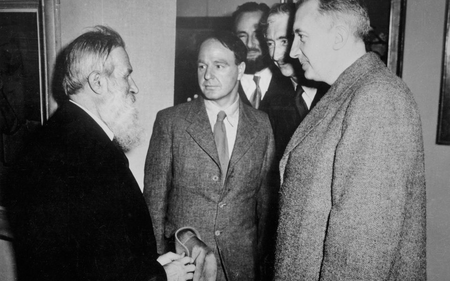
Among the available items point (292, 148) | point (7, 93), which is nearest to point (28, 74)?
point (7, 93)

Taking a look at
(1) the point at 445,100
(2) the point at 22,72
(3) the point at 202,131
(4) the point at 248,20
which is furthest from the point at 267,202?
(2) the point at 22,72

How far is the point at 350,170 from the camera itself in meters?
0.90

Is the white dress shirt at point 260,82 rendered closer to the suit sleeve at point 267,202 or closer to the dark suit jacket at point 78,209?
the suit sleeve at point 267,202

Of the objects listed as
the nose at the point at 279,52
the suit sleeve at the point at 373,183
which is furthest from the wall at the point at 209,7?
the suit sleeve at the point at 373,183

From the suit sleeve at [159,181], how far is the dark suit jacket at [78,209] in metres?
0.41

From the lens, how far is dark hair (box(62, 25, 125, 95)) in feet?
4.14

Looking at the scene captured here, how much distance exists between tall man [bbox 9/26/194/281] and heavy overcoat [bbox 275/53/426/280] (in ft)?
1.84

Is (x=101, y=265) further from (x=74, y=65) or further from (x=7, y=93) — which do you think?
(x=7, y=93)

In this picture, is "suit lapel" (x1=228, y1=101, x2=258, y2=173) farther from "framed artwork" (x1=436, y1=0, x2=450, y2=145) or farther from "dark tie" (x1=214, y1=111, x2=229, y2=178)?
"framed artwork" (x1=436, y1=0, x2=450, y2=145)

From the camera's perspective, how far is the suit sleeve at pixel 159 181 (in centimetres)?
162

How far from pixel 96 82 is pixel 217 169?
0.70 m

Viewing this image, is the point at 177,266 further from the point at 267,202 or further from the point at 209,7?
the point at 209,7

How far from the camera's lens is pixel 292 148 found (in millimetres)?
1141

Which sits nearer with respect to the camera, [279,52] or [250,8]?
[279,52]
